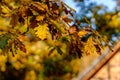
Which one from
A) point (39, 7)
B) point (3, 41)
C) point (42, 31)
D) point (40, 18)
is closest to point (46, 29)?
point (42, 31)

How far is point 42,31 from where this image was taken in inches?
126

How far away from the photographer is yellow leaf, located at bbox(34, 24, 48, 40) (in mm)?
3183

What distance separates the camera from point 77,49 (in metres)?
3.50

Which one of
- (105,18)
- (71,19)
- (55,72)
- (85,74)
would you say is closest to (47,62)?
(55,72)

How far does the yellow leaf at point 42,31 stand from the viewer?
318 cm

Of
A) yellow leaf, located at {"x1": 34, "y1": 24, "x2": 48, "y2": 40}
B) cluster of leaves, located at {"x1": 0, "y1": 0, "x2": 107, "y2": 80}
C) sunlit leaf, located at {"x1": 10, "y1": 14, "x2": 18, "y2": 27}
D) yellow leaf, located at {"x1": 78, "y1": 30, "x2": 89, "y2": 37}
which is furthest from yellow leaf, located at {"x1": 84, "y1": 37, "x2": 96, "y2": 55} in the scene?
sunlit leaf, located at {"x1": 10, "y1": 14, "x2": 18, "y2": 27}

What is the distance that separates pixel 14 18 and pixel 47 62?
13808 millimetres

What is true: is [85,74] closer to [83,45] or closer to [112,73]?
[112,73]

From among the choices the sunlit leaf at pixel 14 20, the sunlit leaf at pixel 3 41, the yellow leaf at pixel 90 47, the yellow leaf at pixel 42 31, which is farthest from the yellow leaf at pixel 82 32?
the sunlit leaf at pixel 3 41

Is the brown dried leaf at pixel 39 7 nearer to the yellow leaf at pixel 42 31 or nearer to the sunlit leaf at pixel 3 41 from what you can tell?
the yellow leaf at pixel 42 31

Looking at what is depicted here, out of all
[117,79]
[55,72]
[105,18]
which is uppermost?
[105,18]

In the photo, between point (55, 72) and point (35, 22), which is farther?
point (55, 72)

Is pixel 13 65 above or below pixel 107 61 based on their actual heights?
above

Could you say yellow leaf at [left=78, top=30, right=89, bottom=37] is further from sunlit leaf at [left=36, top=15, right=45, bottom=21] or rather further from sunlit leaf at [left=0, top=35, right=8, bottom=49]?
sunlit leaf at [left=0, top=35, right=8, bottom=49]
